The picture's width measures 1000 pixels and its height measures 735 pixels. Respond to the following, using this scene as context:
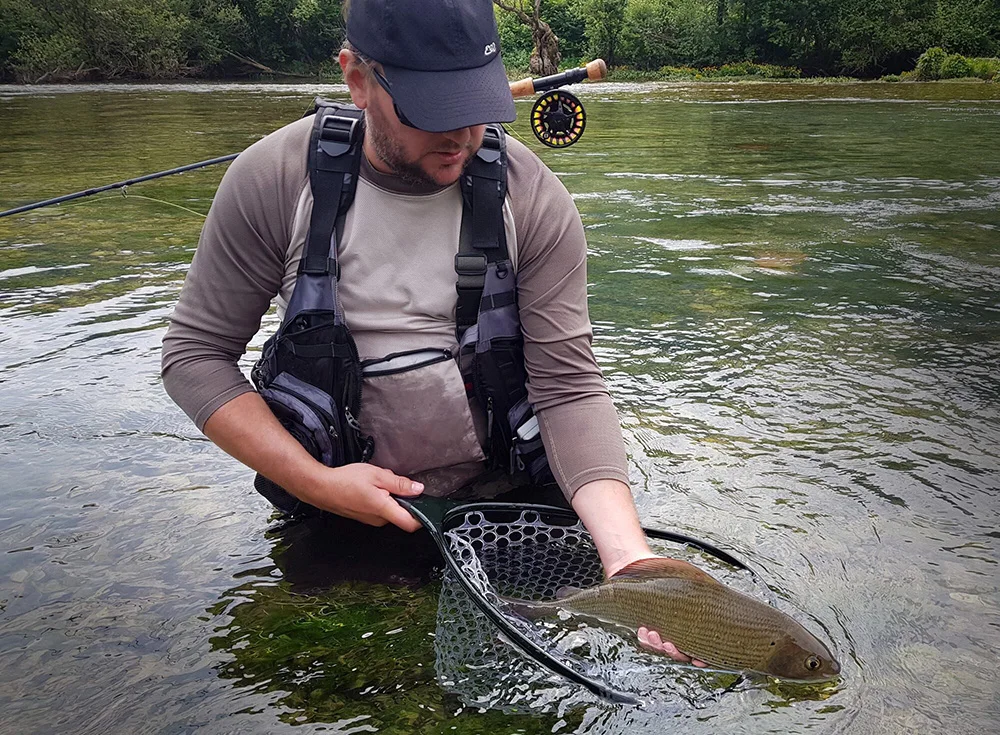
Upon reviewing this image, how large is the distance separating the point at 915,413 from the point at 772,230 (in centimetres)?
500

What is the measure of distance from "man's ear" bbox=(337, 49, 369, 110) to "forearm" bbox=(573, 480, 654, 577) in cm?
139

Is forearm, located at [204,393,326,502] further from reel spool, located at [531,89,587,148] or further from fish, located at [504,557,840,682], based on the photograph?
reel spool, located at [531,89,587,148]

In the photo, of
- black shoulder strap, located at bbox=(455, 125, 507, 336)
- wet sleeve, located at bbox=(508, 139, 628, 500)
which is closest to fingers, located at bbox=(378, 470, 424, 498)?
wet sleeve, located at bbox=(508, 139, 628, 500)

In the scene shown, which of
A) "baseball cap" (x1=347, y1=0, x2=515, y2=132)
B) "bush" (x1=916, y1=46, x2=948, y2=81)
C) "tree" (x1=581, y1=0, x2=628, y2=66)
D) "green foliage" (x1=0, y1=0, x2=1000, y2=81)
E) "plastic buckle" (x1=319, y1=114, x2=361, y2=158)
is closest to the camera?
"baseball cap" (x1=347, y1=0, x2=515, y2=132)

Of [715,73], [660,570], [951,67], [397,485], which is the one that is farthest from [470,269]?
[715,73]

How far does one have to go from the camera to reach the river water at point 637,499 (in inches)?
111

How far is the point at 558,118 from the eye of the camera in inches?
215

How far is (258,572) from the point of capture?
11.6 feet

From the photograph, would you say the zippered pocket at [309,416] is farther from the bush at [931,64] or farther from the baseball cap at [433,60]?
the bush at [931,64]

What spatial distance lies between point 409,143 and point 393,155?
0.32 feet

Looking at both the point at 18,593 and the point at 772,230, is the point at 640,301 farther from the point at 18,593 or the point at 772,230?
the point at 18,593

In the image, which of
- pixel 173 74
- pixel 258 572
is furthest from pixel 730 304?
pixel 173 74

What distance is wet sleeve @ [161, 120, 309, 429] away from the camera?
304 centimetres

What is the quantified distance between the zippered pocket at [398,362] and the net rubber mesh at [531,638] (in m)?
0.52
